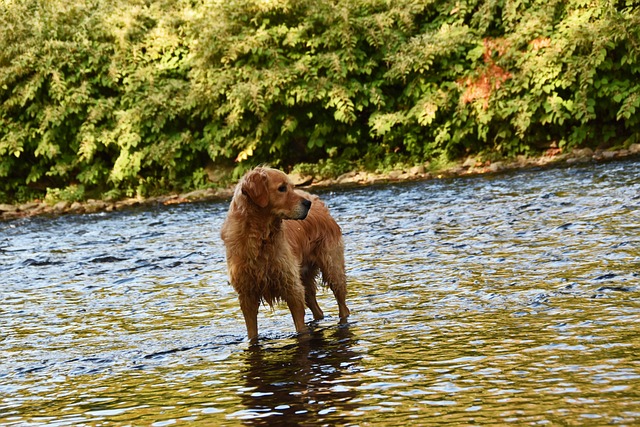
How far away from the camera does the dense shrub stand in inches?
685

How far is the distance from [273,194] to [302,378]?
1.59m

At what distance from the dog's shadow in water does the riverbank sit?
11.0 meters

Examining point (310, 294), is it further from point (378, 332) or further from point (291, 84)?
point (291, 84)

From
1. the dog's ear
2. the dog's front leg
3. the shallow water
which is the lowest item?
the shallow water

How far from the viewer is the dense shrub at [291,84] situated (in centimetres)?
1741

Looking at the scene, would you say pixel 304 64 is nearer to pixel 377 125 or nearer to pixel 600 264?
pixel 377 125

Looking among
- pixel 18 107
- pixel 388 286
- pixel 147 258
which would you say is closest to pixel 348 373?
pixel 388 286

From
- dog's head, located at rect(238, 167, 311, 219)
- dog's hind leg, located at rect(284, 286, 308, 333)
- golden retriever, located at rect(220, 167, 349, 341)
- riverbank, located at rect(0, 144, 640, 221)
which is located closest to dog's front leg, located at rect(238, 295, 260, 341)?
golden retriever, located at rect(220, 167, 349, 341)

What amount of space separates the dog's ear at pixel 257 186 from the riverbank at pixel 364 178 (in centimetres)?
1085

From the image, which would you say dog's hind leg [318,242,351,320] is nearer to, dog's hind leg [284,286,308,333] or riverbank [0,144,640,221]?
dog's hind leg [284,286,308,333]

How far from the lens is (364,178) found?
18.6 metres

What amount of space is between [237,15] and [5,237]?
288 inches

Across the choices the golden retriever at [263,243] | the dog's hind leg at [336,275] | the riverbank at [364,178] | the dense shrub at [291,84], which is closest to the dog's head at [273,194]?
the golden retriever at [263,243]

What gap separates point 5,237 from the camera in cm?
1598
